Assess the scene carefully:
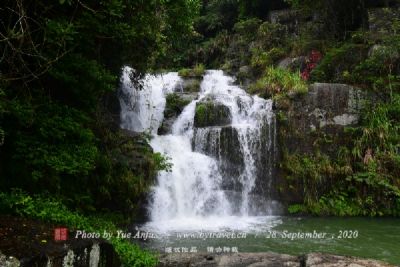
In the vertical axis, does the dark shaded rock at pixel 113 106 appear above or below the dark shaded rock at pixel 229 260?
above

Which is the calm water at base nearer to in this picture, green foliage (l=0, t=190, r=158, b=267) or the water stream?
the water stream

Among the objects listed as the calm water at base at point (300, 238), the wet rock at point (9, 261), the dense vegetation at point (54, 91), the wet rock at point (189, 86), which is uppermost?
the wet rock at point (189, 86)

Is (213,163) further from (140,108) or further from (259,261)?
(259,261)

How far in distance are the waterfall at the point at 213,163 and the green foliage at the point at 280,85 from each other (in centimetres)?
54

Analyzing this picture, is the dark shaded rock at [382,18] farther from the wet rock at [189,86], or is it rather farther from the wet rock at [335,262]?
the wet rock at [335,262]

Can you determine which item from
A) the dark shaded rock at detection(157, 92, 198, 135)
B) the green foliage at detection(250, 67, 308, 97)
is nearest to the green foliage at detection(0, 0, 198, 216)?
the dark shaded rock at detection(157, 92, 198, 135)

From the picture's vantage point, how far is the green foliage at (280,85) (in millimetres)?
13725

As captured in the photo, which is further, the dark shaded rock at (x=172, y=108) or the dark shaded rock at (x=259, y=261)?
the dark shaded rock at (x=172, y=108)

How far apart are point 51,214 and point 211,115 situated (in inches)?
328

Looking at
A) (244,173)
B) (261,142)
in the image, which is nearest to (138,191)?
(244,173)

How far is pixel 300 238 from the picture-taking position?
8.87m

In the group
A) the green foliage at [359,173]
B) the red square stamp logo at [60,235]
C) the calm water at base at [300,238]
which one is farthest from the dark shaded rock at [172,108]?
the red square stamp logo at [60,235]

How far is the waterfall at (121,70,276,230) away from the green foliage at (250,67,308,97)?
54cm

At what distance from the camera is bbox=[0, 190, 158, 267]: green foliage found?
564 cm
